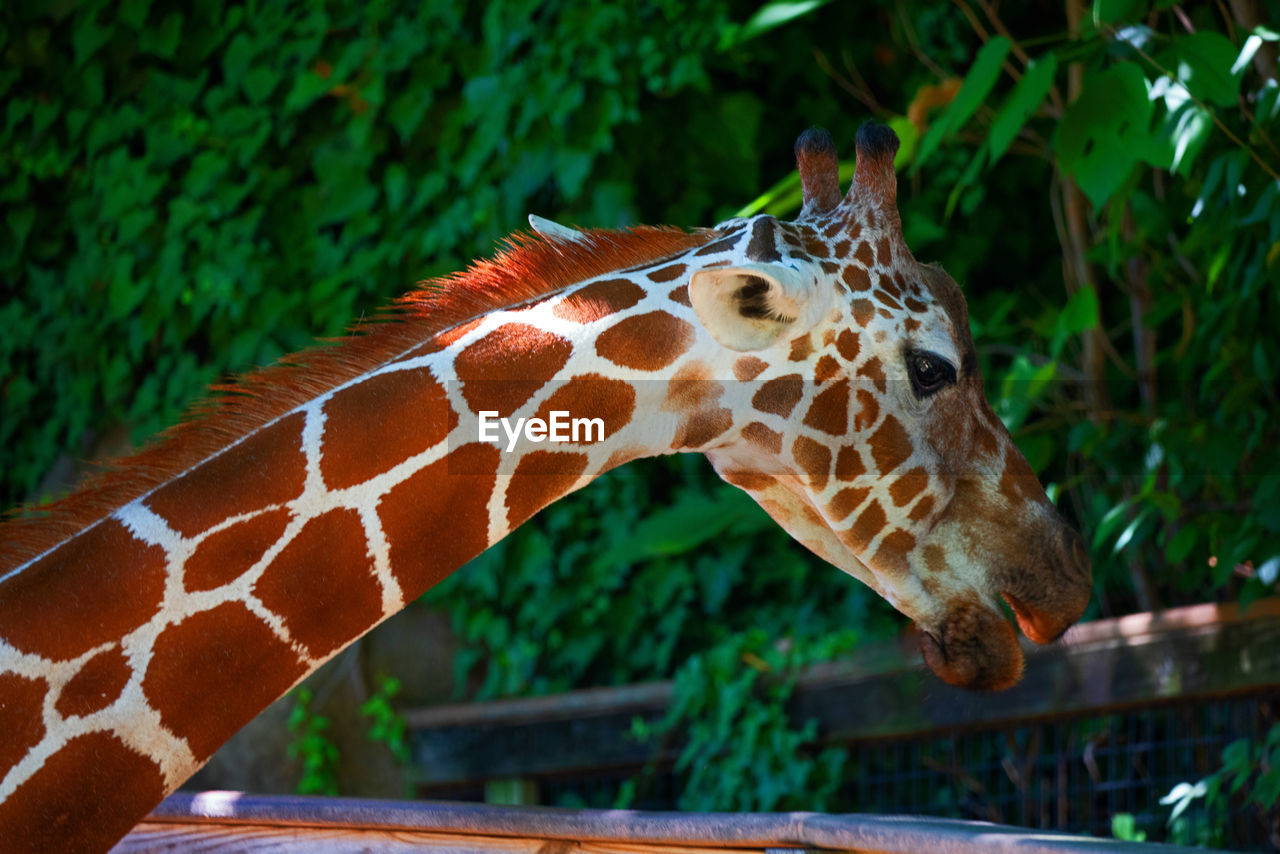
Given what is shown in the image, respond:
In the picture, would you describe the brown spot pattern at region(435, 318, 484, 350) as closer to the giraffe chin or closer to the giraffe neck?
the giraffe neck

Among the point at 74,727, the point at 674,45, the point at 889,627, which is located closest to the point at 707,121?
the point at 674,45

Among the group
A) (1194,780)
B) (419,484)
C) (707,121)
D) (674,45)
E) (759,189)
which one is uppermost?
(419,484)

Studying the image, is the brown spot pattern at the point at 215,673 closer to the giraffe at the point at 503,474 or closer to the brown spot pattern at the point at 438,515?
the giraffe at the point at 503,474

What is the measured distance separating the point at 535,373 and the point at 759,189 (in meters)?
2.38

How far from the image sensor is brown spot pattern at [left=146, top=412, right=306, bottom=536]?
4.63 ft

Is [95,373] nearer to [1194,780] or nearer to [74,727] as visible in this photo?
[74,727]

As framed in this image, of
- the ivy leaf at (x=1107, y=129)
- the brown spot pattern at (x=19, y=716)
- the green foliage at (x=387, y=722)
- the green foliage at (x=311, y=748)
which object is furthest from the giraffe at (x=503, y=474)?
the green foliage at (x=311, y=748)

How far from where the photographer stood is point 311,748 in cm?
359

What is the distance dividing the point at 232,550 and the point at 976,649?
96 cm

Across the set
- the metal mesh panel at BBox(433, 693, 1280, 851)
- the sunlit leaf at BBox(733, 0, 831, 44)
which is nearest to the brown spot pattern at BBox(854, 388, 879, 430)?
the sunlit leaf at BBox(733, 0, 831, 44)

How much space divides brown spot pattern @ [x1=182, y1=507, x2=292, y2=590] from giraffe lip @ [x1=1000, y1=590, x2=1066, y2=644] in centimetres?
95

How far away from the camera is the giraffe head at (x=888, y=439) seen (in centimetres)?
155

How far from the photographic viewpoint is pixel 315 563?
1.43 metres

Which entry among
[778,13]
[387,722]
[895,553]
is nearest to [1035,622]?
[895,553]
